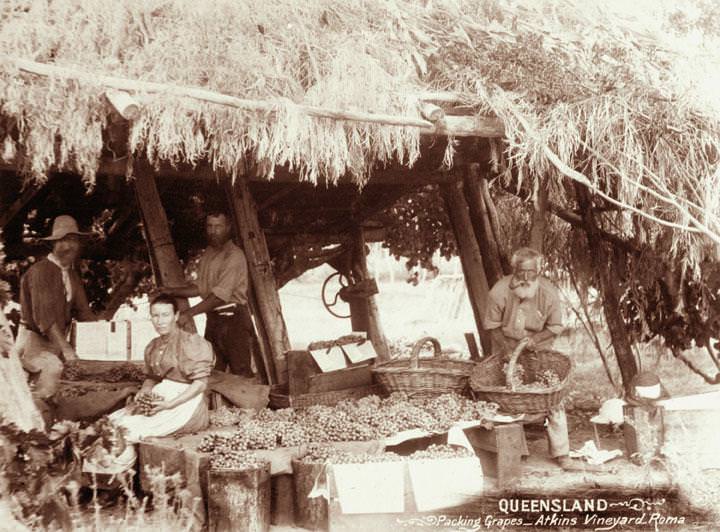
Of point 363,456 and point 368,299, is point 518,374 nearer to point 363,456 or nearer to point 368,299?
point 363,456

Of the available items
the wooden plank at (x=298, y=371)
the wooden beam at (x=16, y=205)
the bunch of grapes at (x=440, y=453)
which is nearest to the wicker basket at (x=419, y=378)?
the wooden plank at (x=298, y=371)

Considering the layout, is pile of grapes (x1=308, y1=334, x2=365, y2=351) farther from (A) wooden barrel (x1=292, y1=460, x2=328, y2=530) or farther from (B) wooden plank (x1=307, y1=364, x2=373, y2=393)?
(A) wooden barrel (x1=292, y1=460, x2=328, y2=530)

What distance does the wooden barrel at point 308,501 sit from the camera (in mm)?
5031

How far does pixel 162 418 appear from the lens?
5629mm

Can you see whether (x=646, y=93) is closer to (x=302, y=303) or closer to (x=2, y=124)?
(x=2, y=124)

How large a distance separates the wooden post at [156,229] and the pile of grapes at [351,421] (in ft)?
4.60

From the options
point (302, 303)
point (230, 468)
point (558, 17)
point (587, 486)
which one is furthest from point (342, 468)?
point (302, 303)

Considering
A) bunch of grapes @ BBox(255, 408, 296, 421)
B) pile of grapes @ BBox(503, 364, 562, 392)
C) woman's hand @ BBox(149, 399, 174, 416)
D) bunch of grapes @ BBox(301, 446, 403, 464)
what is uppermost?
woman's hand @ BBox(149, 399, 174, 416)

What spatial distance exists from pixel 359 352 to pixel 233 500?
8.84 ft

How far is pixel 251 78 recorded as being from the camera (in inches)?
215

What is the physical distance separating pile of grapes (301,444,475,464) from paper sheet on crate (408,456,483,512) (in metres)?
0.06

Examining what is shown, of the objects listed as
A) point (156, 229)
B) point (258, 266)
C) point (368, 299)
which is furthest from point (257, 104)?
point (368, 299)

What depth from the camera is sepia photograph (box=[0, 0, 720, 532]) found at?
195 inches

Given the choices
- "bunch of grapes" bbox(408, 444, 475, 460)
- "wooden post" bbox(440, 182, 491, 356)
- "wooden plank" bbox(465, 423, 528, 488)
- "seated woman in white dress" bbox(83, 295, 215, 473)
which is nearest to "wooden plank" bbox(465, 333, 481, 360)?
"wooden post" bbox(440, 182, 491, 356)
